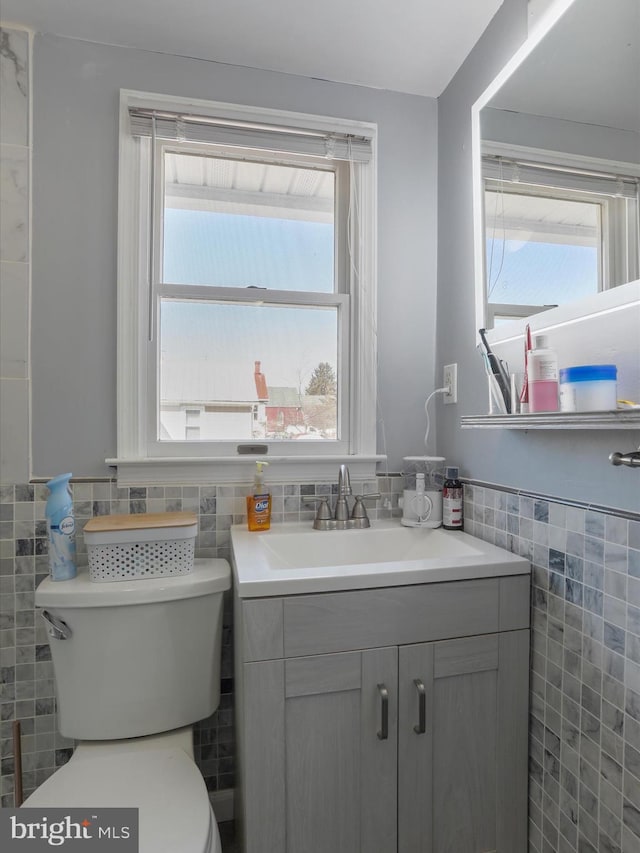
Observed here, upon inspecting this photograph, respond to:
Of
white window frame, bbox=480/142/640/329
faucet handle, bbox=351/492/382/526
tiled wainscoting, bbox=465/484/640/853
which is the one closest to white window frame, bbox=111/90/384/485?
faucet handle, bbox=351/492/382/526

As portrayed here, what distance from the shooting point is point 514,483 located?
3.80ft

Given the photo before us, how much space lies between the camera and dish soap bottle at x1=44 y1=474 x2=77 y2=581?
3.79 feet

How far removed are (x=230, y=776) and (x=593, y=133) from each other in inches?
75.5

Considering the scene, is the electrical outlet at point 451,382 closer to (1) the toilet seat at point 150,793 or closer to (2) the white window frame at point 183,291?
(2) the white window frame at point 183,291

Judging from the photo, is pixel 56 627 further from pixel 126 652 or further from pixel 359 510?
pixel 359 510

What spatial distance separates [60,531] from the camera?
116 cm

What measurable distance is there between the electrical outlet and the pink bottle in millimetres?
495

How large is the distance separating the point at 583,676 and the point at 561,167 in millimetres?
1087

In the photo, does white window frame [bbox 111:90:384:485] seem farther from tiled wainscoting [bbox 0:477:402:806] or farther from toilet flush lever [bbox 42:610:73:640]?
toilet flush lever [bbox 42:610:73:640]

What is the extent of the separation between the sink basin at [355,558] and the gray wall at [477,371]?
213mm

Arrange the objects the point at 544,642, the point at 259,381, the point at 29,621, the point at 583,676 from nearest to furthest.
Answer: the point at 583,676, the point at 544,642, the point at 29,621, the point at 259,381

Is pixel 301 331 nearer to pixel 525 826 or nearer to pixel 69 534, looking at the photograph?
pixel 69 534

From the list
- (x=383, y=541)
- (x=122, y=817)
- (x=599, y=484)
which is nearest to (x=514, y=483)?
(x=599, y=484)

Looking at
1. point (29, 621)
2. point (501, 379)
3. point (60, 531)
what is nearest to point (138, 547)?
point (60, 531)
